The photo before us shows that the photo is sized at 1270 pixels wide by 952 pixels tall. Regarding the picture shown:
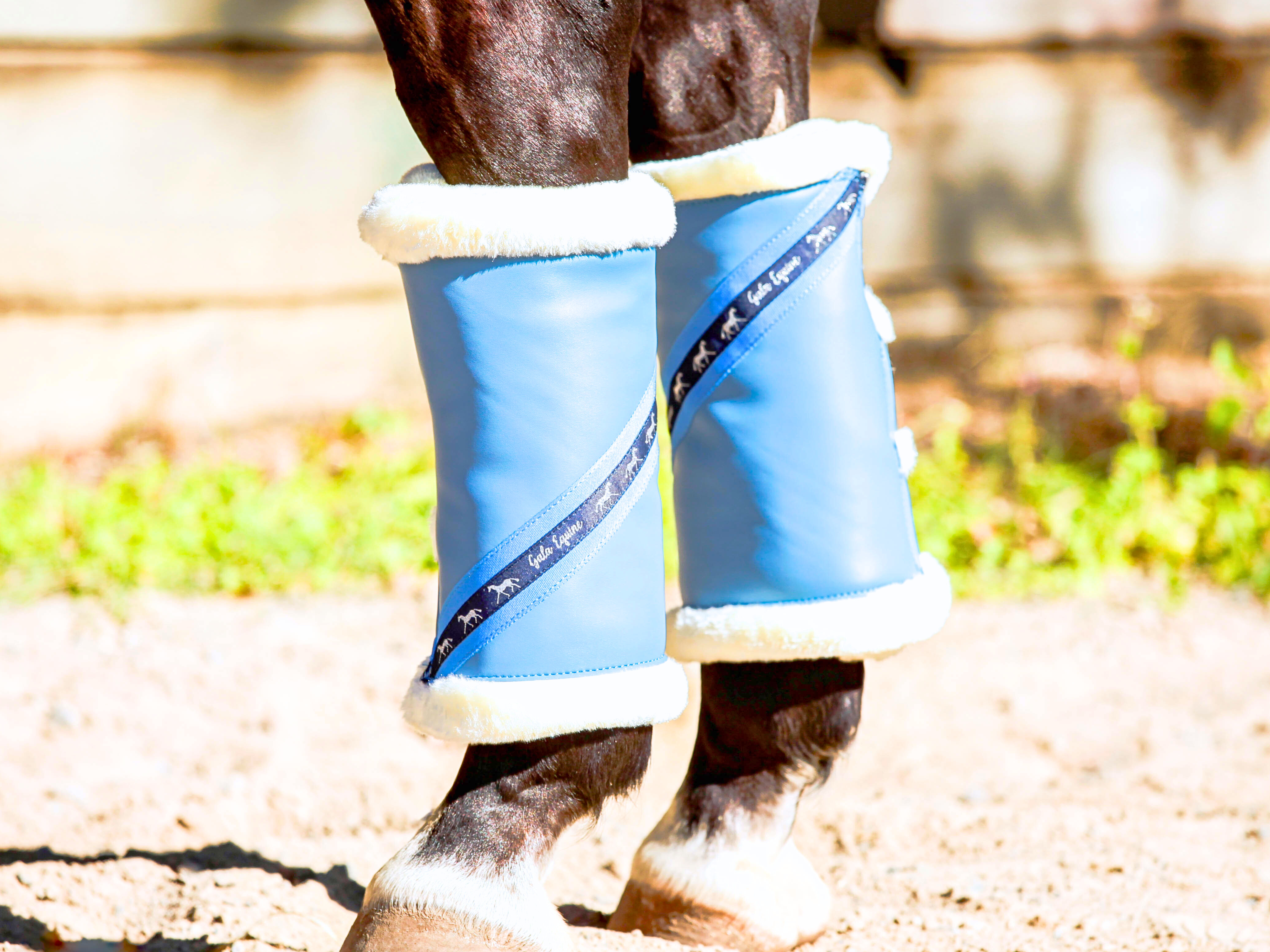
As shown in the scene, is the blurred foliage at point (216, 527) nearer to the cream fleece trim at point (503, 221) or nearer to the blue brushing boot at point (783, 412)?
the blue brushing boot at point (783, 412)

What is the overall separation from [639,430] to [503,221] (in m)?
0.20

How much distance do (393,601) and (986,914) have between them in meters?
1.61

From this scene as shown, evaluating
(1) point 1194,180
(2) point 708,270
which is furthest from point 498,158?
(1) point 1194,180

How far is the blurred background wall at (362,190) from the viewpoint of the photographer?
353 cm

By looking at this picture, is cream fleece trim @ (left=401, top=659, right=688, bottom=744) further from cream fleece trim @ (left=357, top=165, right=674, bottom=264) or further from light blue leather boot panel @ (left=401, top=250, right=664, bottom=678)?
cream fleece trim @ (left=357, top=165, right=674, bottom=264)

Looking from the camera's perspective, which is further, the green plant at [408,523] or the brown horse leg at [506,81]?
the green plant at [408,523]

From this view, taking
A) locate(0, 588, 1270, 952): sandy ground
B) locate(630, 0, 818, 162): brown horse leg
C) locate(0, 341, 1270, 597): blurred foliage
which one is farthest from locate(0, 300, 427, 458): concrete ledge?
locate(630, 0, 818, 162): brown horse leg

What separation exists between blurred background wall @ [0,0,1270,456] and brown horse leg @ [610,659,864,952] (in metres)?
2.82

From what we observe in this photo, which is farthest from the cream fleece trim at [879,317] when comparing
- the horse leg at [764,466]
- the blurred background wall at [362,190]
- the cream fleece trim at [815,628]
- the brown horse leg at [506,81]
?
the blurred background wall at [362,190]

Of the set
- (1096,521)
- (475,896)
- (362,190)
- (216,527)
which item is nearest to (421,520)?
(216,527)

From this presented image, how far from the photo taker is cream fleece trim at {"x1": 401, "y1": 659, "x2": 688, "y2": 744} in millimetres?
893

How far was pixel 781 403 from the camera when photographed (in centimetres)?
110

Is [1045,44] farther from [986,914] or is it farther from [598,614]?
[598,614]

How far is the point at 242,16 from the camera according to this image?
3.55m
